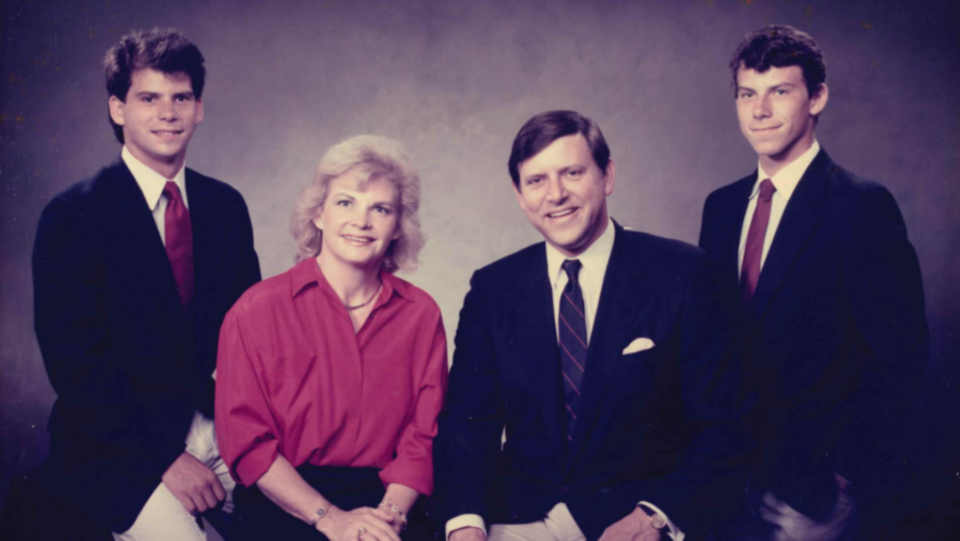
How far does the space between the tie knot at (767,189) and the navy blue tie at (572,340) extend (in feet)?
2.46

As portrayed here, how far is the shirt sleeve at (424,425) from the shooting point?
2.58m

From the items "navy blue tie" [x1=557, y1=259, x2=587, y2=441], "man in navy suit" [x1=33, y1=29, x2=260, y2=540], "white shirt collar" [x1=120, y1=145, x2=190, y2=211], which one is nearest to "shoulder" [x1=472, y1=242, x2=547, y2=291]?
"navy blue tie" [x1=557, y1=259, x2=587, y2=441]

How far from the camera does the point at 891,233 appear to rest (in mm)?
2557

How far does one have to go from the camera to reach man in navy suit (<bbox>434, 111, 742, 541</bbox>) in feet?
7.93

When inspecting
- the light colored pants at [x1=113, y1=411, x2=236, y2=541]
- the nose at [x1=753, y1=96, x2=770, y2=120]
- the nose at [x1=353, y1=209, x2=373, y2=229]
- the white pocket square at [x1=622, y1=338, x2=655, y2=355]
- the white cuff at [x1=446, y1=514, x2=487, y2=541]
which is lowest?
the light colored pants at [x1=113, y1=411, x2=236, y2=541]

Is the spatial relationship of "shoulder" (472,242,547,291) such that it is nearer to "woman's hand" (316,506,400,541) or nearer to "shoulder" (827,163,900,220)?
"woman's hand" (316,506,400,541)

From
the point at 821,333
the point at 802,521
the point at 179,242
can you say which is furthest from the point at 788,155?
the point at 179,242

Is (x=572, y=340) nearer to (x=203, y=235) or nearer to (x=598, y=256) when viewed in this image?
(x=598, y=256)

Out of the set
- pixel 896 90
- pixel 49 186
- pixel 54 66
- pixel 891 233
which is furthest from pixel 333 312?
pixel 896 90

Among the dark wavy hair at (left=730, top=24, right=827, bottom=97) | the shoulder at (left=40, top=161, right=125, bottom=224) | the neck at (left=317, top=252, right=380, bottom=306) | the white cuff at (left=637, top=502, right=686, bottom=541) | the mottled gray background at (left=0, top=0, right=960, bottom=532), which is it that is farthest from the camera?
the mottled gray background at (left=0, top=0, right=960, bottom=532)

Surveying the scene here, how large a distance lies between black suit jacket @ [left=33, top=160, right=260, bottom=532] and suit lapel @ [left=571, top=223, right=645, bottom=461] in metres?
1.38

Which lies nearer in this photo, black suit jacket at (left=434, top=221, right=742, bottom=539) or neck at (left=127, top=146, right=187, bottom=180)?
black suit jacket at (left=434, top=221, right=742, bottom=539)

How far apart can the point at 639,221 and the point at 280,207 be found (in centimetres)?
165

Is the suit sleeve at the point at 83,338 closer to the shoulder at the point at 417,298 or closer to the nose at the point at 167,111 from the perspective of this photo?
the nose at the point at 167,111
